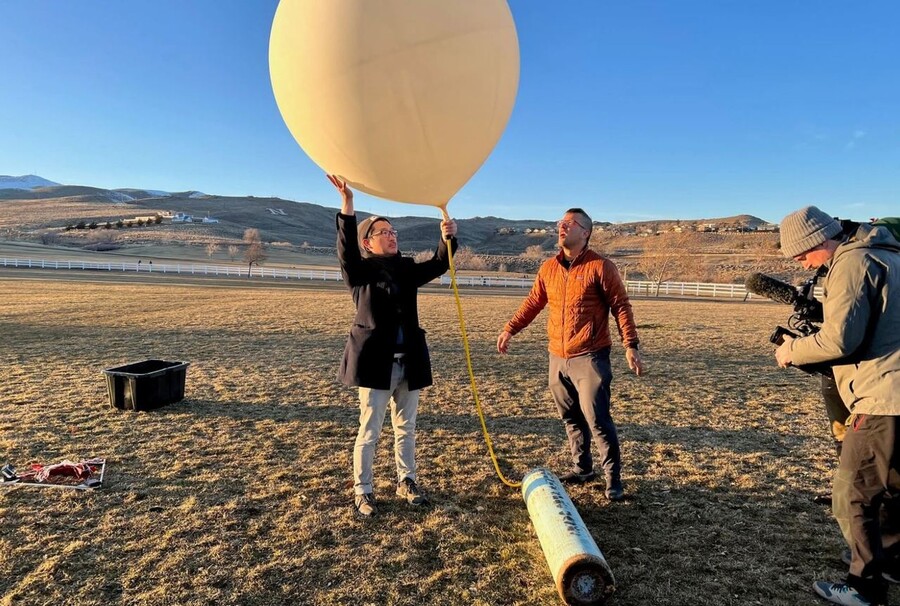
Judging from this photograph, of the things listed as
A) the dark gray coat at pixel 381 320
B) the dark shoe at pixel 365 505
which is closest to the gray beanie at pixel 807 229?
the dark gray coat at pixel 381 320

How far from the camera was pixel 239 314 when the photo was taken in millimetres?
15133

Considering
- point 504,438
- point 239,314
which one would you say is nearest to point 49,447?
point 504,438

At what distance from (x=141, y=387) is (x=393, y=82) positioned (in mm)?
4533

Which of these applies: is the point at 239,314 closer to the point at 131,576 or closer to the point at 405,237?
the point at 131,576

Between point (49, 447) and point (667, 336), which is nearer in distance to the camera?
point (49, 447)

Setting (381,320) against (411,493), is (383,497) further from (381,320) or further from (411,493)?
(381,320)

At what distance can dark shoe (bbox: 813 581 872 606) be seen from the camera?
248 centimetres

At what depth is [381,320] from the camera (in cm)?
343

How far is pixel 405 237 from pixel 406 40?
11362cm

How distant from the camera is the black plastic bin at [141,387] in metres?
5.45

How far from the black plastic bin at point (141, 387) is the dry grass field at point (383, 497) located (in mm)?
144

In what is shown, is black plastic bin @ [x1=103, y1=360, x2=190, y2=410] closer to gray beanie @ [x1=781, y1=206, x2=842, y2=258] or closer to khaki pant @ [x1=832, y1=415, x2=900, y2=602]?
gray beanie @ [x1=781, y1=206, x2=842, y2=258]

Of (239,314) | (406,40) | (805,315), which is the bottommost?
(239,314)

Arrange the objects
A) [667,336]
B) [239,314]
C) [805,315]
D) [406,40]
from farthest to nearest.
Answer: [239,314] < [667,336] < [805,315] < [406,40]
